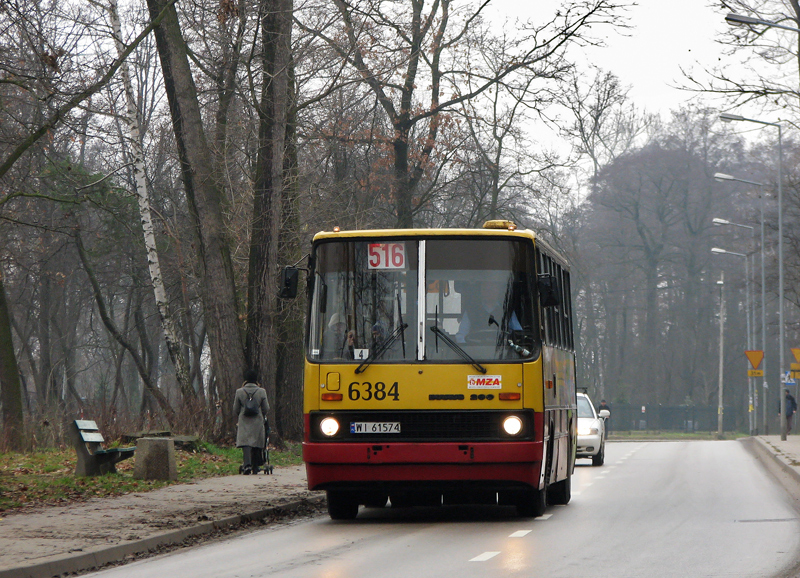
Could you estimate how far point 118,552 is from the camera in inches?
416

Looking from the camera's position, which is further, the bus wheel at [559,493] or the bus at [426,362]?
the bus wheel at [559,493]

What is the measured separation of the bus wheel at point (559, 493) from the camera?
16.0m

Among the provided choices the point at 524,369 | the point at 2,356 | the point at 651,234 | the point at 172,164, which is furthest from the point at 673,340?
the point at 524,369

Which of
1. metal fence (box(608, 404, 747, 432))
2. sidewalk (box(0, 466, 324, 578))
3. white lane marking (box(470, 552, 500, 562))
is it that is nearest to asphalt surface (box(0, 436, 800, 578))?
sidewalk (box(0, 466, 324, 578))

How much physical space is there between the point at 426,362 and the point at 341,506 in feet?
7.46

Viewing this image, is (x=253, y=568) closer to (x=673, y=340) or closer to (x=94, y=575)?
(x=94, y=575)

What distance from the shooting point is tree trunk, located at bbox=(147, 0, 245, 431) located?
23.6 m

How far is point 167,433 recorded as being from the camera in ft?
72.8

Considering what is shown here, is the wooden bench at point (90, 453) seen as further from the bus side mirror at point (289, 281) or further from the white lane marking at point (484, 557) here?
the white lane marking at point (484, 557)

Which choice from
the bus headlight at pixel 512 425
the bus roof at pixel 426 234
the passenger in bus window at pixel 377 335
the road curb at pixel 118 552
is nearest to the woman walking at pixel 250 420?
the road curb at pixel 118 552

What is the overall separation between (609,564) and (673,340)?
65060mm

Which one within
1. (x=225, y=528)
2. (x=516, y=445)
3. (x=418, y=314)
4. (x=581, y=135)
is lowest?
(x=225, y=528)

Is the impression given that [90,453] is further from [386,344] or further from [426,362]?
[426,362]

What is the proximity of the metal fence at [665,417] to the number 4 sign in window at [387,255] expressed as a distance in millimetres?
64431
